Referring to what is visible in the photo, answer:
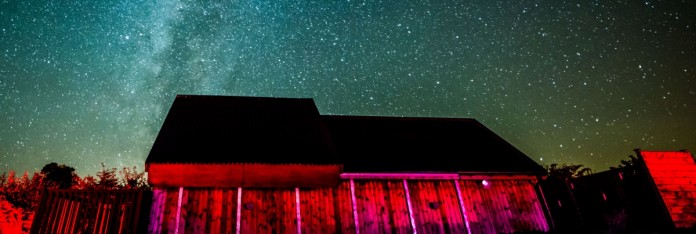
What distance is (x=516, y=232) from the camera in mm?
13227

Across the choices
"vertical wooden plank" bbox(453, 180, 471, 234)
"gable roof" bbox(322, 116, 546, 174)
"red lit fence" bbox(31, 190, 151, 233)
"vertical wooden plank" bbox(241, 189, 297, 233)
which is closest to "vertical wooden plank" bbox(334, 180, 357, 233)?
"gable roof" bbox(322, 116, 546, 174)

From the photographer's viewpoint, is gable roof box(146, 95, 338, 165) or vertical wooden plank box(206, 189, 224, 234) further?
gable roof box(146, 95, 338, 165)

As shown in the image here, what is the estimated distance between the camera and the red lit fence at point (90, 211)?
10.8m

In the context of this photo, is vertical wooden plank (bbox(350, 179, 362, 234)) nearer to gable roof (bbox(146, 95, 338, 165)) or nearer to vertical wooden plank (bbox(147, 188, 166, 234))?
gable roof (bbox(146, 95, 338, 165))

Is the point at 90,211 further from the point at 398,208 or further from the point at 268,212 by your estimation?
the point at 398,208

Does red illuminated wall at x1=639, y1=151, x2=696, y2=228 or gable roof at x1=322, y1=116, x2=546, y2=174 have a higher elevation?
gable roof at x1=322, y1=116, x2=546, y2=174

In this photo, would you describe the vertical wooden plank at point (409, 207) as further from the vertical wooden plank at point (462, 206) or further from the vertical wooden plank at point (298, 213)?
the vertical wooden plank at point (298, 213)

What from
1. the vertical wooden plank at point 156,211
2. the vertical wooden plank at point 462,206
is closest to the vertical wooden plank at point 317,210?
the vertical wooden plank at point 156,211

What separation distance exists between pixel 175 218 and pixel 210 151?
220 centimetres

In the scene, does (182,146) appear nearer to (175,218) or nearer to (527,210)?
(175,218)

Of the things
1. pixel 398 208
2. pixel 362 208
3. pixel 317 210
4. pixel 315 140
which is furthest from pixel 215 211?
pixel 398 208

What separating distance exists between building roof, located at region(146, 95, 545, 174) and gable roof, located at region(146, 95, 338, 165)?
0.03 metres

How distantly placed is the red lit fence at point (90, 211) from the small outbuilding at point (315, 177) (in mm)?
591

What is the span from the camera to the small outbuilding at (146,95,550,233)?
11.6 m
